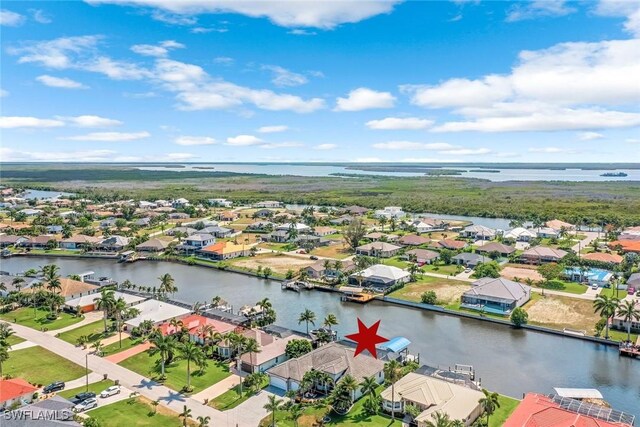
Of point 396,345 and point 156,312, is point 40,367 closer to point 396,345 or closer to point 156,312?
point 156,312

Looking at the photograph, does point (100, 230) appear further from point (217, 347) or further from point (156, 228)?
point (217, 347)

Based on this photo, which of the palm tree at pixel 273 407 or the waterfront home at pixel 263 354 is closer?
the palm tree at pixel 273 407

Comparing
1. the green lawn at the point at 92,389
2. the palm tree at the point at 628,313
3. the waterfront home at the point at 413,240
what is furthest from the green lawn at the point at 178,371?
the waterfront home at the point at 413,240

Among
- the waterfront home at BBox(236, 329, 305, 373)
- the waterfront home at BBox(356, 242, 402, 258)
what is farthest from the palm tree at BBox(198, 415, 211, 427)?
the waterfront home at BBox(356, 242, 402, 258)

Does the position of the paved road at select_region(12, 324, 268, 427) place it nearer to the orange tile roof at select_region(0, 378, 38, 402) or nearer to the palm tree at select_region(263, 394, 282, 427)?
the palm tree at select_region(263, 394, 282, 427)

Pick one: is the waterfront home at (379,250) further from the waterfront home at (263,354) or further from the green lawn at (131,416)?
the green lawn at (131,416)

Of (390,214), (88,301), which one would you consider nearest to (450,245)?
(390,214)
